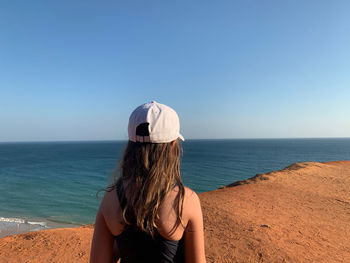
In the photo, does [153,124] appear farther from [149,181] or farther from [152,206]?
[152,206]

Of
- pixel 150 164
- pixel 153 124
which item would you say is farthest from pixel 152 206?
pixel 153 124

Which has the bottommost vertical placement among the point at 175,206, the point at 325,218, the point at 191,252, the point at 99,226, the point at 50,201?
the point at 50,201

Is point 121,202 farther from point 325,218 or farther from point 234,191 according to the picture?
point 234,191

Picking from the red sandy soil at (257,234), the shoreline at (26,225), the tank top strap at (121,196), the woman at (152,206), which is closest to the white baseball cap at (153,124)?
the woman at (152,206)

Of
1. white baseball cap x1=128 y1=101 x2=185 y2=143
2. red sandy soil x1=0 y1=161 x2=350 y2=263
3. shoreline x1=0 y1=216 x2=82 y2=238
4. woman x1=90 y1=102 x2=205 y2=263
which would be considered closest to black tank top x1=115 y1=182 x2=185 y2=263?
woman x1=90 y1=102 x2=205 y2=263

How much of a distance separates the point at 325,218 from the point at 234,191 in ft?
12.7

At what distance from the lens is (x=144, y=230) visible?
4.18 ft

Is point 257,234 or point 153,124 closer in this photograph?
point 153,124

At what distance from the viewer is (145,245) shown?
4.32 feet

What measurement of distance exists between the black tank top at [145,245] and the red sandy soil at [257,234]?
4241 mm

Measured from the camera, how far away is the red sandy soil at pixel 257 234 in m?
5.04

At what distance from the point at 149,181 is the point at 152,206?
15 centimetres

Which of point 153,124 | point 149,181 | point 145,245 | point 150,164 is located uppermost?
point 153,124

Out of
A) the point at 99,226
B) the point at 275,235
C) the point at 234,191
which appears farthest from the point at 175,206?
the point at 234,191
